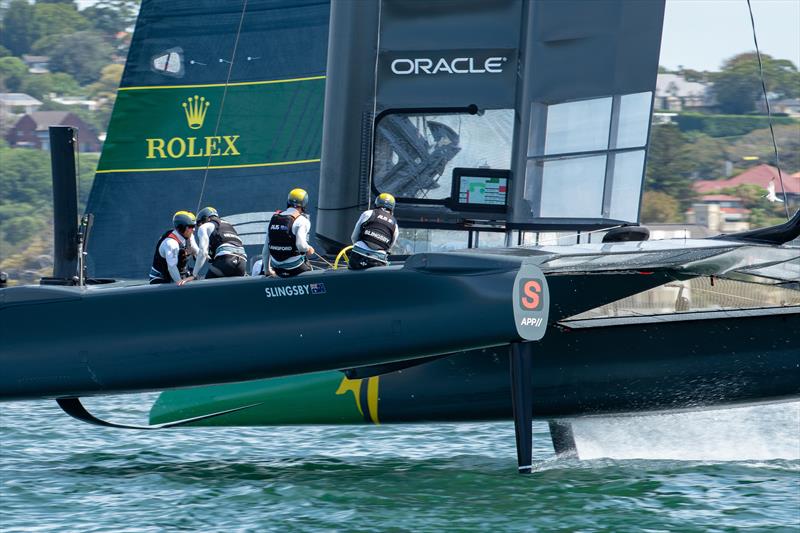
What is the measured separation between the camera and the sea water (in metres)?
5.77

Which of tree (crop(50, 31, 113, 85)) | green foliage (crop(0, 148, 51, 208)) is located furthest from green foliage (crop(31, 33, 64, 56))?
green foliage (crop(0, 148, 51, 208))

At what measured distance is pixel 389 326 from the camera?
A: 6230mm

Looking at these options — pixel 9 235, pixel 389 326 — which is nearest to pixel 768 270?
pixel 389 326

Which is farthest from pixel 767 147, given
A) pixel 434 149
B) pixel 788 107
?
pixel 434 149

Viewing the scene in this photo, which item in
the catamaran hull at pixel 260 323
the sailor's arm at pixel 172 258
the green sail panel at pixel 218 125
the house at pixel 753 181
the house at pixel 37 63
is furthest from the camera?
the house at pixel 37 63

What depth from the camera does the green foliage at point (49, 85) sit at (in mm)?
56062

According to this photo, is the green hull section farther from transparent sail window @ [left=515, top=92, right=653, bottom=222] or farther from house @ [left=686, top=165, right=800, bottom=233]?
house @ [left=686, top=165, right=800, bottom=233]

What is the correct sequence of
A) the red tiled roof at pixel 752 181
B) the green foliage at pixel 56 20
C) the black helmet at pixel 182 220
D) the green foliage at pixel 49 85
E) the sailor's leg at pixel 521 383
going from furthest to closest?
the green foliage at pixel 56 20
the green foliage at pixel 49 85
the red tiled roof at pixel 752 181
the black helmet at pixel 182 220
the sailor's leg at pixel 521 383

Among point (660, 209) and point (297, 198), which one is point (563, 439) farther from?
point (660, 209)

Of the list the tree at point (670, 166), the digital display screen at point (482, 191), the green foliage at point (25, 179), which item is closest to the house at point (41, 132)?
the green foliage at point (25, 179)

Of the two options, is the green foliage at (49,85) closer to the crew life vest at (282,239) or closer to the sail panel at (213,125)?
the sail panel at (213,125)

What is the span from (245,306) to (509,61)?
2.40m

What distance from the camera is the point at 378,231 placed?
6.70 metres

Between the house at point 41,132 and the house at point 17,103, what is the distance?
10.6ft
